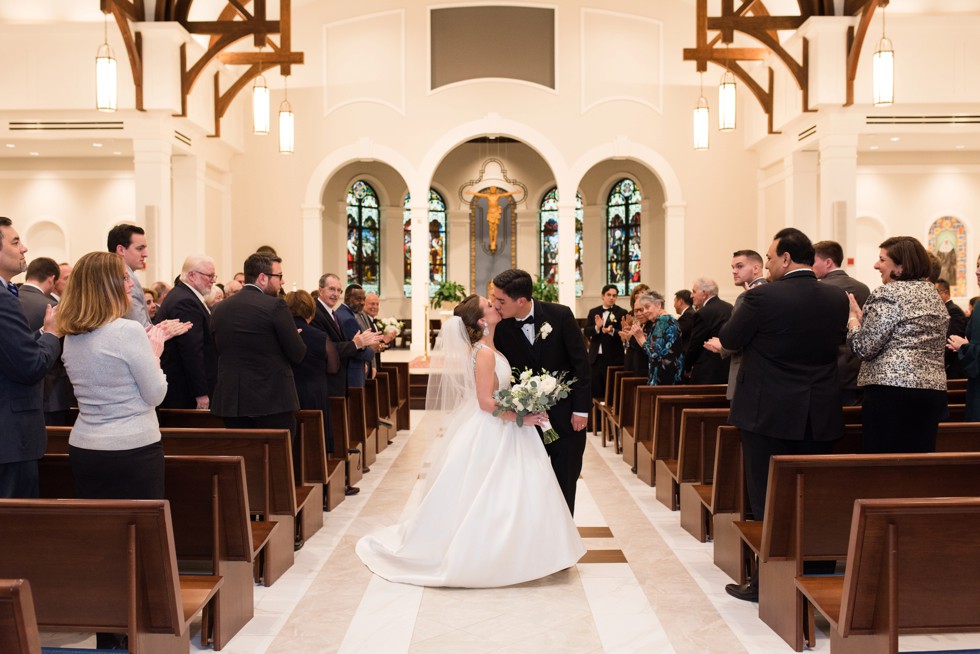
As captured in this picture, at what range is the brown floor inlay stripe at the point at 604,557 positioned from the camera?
16.5 ft

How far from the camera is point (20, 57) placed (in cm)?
1189

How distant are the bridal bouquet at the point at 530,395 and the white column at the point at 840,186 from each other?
28.6ft

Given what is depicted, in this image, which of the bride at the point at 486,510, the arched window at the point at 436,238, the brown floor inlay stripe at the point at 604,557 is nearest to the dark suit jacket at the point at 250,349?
the bride at the point at 486,510

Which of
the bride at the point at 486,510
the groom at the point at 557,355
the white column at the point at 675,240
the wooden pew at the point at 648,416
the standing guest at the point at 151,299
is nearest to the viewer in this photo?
the bride at the point at 486,510

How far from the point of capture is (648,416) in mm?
7254

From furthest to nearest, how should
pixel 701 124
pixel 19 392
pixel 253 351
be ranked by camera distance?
1. pixel 701 124
2. pixel 253 351
3. pixel 19 392

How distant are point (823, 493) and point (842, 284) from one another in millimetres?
1949

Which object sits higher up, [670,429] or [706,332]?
[706,332]

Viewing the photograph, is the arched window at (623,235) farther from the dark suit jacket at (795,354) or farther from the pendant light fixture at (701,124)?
the dark suit jacket at (795,354)

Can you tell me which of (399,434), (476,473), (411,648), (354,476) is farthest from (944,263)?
(411,648)

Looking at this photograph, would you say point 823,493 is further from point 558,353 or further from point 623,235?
point 623,235

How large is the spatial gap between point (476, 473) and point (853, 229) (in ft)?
30.5

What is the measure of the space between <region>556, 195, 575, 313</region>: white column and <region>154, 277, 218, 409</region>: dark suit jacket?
11.2 meters

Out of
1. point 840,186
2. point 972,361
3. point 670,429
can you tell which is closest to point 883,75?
point 840,186
